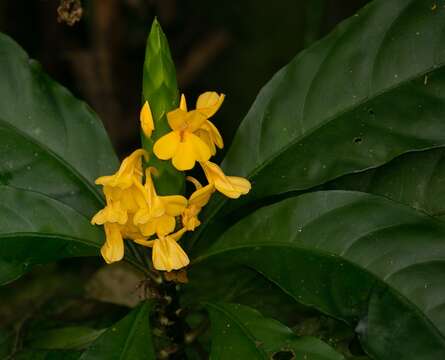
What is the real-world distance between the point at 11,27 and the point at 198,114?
5.61ft

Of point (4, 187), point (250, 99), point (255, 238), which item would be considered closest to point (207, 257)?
point (255, 238)

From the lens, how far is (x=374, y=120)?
1.22 m

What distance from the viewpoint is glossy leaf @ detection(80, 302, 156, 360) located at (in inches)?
43.2

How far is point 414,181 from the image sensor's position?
129 centimetres

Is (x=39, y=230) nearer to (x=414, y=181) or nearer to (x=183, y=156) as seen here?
(x=183, y=156)

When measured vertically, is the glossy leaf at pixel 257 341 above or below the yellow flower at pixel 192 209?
below

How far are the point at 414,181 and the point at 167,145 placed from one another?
45 cm

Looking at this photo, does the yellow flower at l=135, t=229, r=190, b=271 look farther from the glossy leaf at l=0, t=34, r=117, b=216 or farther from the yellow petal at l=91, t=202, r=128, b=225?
the glossy leaf at l=0, t=34, r=117, b=216

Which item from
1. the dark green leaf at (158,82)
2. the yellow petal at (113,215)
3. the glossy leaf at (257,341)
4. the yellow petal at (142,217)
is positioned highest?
the dark green leaf at (158,82)

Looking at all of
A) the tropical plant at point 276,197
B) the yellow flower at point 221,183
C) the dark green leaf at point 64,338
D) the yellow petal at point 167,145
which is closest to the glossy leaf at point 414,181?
the tropical plant at point 276,197

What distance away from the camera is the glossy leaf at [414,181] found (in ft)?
4.23

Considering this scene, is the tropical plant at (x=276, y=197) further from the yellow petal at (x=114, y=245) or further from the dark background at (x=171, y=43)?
the dark background at (x=171, y=43)

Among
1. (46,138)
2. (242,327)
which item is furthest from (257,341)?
(46,138)

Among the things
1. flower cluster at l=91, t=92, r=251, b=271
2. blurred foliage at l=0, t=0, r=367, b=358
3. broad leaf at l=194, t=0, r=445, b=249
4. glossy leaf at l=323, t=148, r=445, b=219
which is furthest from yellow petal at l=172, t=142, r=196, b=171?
blurred foliage at l=0, t=0, r=367, b=358
